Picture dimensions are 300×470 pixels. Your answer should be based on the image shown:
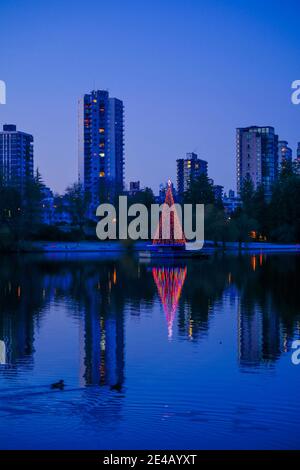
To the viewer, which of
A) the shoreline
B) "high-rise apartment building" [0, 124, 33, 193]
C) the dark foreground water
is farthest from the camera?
"high-rise apartment building" [0, 124, 33, 193]

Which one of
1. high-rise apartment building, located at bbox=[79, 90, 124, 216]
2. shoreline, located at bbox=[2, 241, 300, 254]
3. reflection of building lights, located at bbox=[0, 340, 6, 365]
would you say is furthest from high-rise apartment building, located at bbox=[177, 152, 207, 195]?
reflection of building lights, located at bbox=[0, 340, 6, 365]

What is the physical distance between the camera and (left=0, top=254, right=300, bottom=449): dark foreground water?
359 inches

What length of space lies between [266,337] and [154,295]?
9857 millimetres

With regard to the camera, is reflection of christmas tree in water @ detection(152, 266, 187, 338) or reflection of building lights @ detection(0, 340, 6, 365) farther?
reflection of christmas tree in water @ detection(152, 266, 187, 338)

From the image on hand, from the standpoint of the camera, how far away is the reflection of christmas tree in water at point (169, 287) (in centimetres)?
2047

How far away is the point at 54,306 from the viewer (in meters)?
22.1

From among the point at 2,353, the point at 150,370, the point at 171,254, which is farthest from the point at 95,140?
the point at 150,370

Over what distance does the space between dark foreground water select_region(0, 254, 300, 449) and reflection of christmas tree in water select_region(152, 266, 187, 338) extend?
5.1 inches

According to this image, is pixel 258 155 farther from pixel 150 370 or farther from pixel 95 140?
pixel 150 370

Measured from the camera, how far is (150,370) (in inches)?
497

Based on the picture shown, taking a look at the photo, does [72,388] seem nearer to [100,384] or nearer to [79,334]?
[100,384]

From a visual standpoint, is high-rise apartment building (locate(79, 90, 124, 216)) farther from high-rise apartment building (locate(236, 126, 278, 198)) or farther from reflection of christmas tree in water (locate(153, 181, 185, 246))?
reflection of christmas tree in water (locate(153, 181, 185, 246))

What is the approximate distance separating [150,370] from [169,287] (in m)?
15.8

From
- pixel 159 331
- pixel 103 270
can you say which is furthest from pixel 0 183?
pixel 159 331
